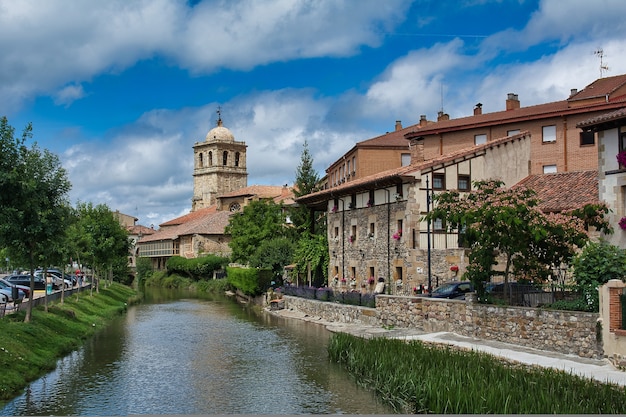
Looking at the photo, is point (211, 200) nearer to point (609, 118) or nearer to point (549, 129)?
point (549, 129)

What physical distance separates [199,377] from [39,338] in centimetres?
710

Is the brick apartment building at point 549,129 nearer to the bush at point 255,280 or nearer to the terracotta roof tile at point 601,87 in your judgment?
the terracotta roof tile at point 601,87

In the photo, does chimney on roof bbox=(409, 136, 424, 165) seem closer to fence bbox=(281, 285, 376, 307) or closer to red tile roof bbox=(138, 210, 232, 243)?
fence bbox=(281, 285, 376, 307)

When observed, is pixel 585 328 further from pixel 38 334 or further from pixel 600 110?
pixel 600 110

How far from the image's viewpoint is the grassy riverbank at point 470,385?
13.3 meters

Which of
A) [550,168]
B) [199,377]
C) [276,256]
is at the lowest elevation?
[199,377]

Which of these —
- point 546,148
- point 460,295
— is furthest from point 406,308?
point 546,148

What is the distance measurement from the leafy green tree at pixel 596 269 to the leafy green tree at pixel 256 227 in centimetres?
4725

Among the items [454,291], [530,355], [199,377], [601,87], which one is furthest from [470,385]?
[601,87]

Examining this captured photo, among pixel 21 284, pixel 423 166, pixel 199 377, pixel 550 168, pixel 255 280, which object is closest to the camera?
A: pixel 199 377

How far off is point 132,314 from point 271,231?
23.9 m

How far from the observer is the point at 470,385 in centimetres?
1497

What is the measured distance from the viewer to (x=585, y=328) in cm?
1906

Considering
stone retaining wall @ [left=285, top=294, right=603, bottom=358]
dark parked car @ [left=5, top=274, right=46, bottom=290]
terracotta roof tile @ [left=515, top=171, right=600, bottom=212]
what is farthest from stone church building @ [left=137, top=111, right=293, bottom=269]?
stone retaining wall @ [left=285, top=294, right=603, bottom=358]
